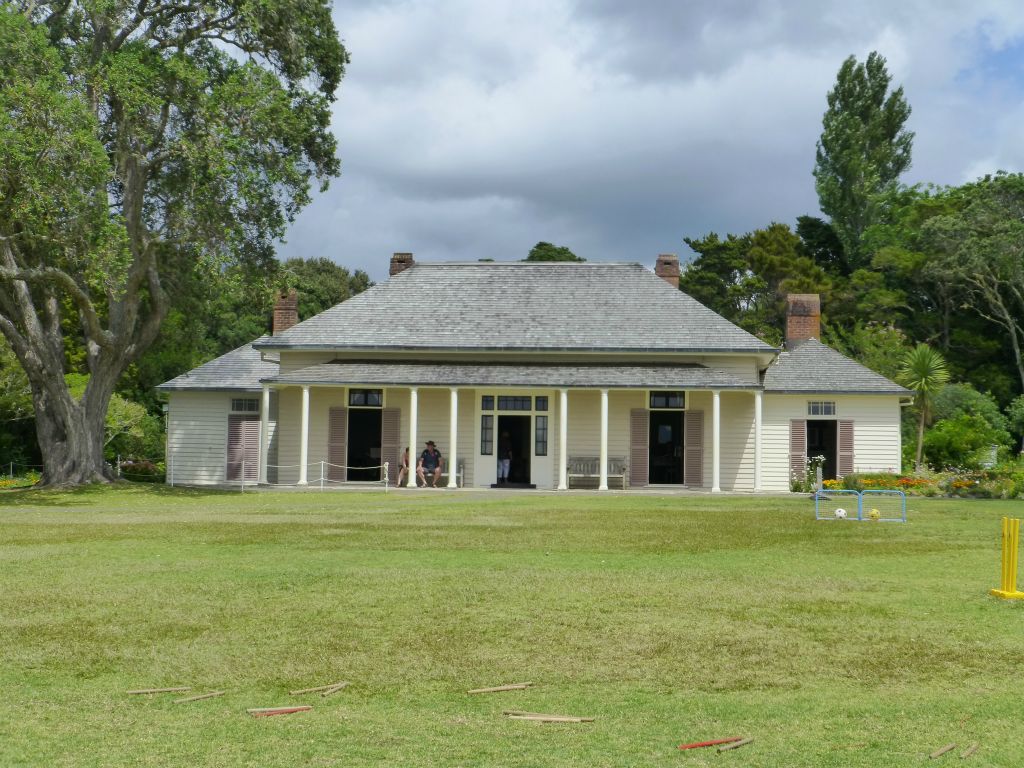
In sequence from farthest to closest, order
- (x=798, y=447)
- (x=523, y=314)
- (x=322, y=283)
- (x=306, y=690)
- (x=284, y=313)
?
(x=322, y=283)
(x=284, y=313)
(x=523, y=314)
(x=798, y=447)
(x=306, y=690)

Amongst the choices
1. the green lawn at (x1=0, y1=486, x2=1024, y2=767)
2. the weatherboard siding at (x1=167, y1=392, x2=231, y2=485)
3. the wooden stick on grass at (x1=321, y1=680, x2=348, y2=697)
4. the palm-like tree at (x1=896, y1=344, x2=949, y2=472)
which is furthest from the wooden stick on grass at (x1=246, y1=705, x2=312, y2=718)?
the palm-like tree at (x1=896, y1=344, x2=949, y2=472)

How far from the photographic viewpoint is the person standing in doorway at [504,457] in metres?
29.8

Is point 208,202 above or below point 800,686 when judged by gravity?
above

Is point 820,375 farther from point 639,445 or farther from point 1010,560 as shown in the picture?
point 1010,560

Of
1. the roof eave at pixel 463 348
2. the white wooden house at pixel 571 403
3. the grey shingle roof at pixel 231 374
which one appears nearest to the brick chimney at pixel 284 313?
the grey shingle roof at pixel 231 374

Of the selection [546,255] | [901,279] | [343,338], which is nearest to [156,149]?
[343,338]

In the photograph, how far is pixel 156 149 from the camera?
2500 centimetres

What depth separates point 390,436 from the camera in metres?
29.7

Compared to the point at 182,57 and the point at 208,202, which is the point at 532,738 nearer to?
the point at 208,202

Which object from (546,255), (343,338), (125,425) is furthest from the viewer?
(546,255)

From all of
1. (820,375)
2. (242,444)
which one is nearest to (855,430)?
(820,375)

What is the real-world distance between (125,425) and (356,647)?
27934 mm

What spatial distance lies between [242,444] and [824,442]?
16.3 metres

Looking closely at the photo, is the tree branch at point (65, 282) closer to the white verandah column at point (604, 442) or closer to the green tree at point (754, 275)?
the white verandah column at point (604, 442)
